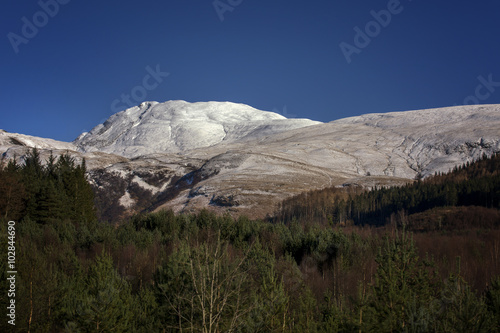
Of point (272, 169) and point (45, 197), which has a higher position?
point (272, 169)

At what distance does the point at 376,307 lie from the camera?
34.1 ft

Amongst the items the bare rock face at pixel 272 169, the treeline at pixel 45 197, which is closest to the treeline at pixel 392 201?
the bare rock face at pixel 272 169

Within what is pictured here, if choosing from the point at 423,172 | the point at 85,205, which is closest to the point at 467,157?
the point at 423,172

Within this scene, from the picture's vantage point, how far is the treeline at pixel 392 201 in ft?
268

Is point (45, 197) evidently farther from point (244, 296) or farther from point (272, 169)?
point (272, 169)

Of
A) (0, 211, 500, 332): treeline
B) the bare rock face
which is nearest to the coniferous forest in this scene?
(0, 211, 500, 332): treeline

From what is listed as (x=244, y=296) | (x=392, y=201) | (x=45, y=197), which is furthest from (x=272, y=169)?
(x=244, y=296)

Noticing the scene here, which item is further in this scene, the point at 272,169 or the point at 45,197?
the point at 272,169

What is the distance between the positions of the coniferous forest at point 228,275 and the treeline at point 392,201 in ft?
74.7

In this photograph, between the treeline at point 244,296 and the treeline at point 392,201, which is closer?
the treeline at point 244,296

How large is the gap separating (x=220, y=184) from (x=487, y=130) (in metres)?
121

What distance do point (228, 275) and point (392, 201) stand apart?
94.2 meters

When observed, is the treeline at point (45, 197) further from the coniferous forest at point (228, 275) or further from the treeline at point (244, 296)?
the treeline at point (244, 296)

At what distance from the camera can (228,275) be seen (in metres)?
8.48
